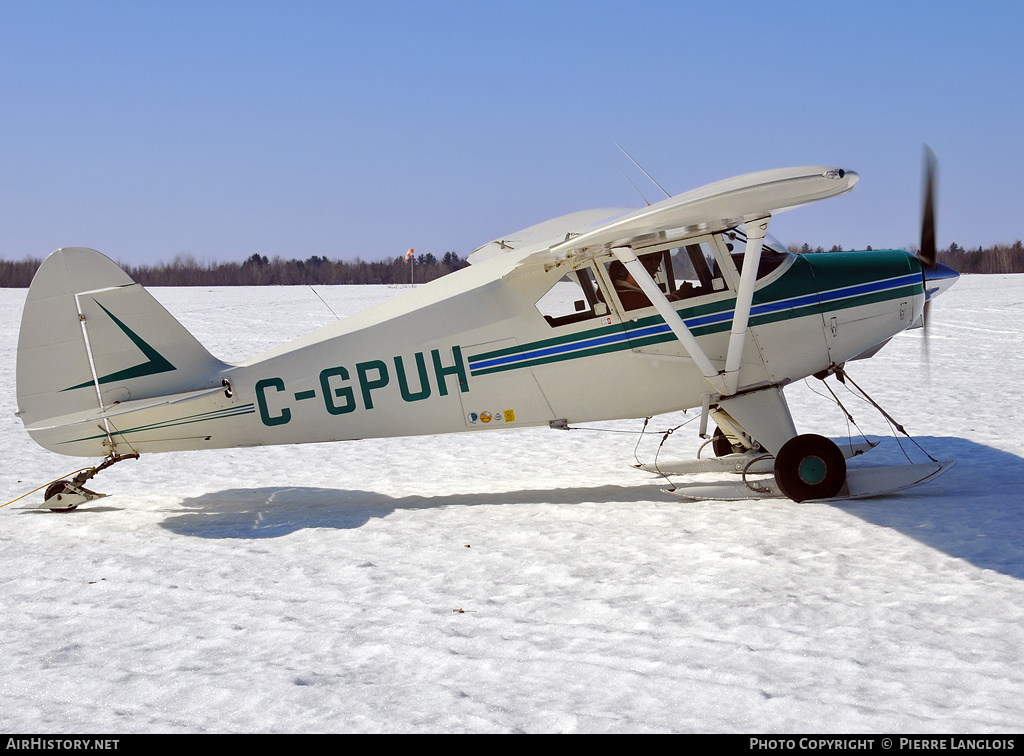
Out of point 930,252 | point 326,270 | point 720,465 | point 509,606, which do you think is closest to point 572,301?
point 720,465

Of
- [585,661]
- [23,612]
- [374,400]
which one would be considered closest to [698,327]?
[374,400]

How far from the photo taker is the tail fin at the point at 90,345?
21.7 feet

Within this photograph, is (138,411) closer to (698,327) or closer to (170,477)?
(170,477)

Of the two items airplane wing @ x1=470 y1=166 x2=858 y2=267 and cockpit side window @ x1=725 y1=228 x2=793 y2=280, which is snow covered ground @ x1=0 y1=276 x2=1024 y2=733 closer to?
cockpit side window @ x1=725 y1=228 x2=793 y2=280

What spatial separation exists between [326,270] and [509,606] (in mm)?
71114

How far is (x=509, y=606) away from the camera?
4582mm

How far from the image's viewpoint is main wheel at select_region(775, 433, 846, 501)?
6652 millimetres

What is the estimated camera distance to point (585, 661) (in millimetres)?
3793

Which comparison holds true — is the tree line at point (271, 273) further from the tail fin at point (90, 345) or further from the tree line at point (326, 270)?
the tail fin at point (90, 345)

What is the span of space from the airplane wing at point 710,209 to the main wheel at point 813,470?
1.96m

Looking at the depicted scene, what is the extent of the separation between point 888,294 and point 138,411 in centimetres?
663

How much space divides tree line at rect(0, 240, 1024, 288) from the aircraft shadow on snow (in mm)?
57141

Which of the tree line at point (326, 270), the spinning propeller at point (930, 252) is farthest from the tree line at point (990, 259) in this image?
the spinning propeller at point (930, 252)

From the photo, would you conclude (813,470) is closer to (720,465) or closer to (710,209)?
(720,465)
